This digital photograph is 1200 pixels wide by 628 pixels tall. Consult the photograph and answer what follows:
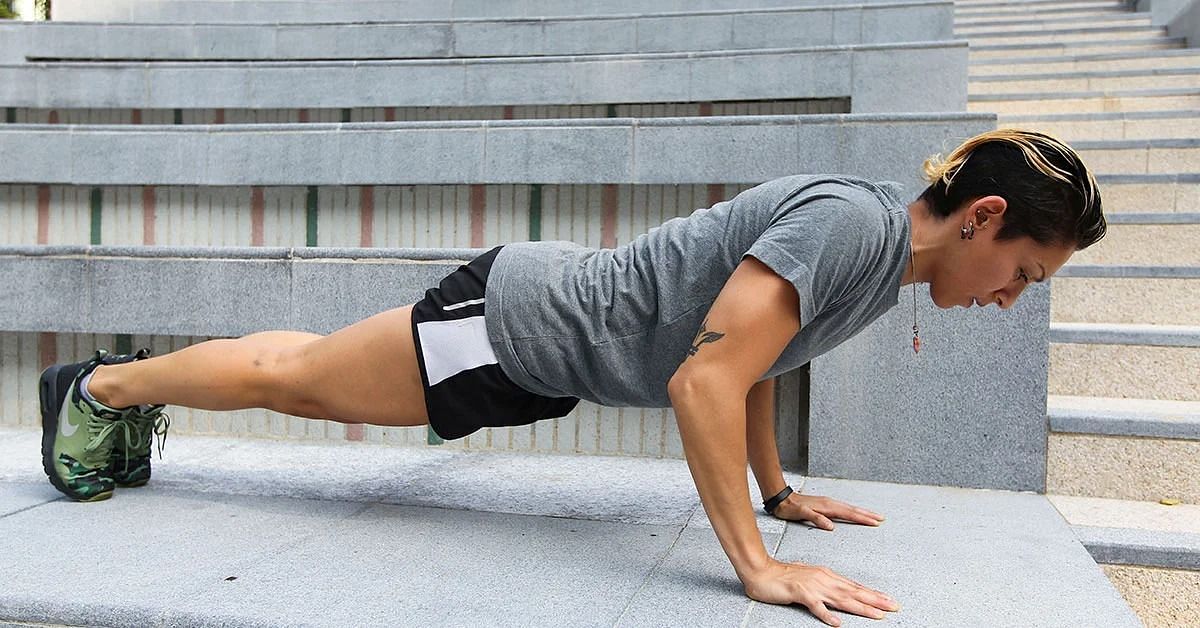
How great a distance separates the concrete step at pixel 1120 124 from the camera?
244 inches

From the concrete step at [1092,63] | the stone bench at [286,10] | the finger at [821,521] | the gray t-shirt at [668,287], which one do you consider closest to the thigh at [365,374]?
the gray t-shirt at [668,287]

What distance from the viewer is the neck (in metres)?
2.35

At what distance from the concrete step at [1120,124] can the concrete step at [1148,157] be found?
544mm

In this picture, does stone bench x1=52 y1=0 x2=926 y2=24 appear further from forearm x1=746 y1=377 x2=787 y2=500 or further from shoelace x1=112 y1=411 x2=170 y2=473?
forearm x1=746 y1=377 x2=787 y2=500

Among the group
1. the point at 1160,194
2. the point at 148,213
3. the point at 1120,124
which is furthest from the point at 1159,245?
the point at 148,213

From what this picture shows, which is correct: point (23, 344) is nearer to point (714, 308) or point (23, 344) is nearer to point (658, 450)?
point (658, 450)

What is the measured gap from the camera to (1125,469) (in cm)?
328

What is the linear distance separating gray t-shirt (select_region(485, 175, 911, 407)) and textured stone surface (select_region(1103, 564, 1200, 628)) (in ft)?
3.62

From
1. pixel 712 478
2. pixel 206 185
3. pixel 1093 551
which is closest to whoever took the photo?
pixel 712 478

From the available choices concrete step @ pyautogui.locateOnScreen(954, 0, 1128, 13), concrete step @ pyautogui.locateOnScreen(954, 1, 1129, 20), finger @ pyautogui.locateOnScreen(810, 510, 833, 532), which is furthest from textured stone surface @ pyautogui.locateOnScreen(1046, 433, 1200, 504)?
concrete step @ pyautogui.locateOnScreen(954, 0, 1128, 13)

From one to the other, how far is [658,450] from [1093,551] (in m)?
1.64

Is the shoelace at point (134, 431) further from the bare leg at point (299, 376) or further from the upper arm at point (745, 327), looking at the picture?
the upper arm at point (745, 327)

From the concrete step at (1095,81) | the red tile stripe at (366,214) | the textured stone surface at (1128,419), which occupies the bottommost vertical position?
the textured stone surface at (1128,419)

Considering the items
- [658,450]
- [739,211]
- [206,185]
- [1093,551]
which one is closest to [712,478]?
[739,211]
